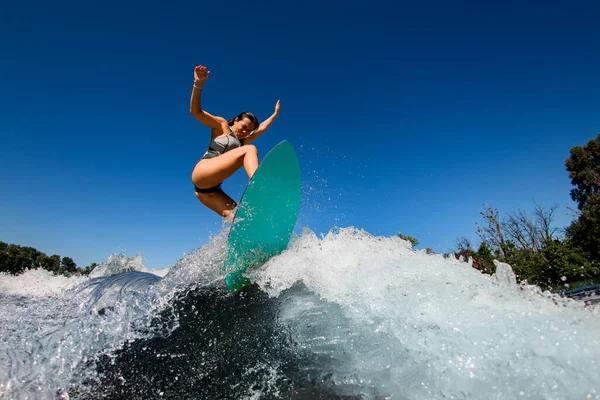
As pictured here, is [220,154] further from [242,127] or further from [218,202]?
[242,127]

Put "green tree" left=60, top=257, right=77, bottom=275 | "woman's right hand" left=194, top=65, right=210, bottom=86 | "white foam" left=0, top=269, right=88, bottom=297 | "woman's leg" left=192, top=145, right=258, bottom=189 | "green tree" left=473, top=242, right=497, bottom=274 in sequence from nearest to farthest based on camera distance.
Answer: "woman's leg" left=192, top=145, right=258, bottom=189 → "woman's right hand" left=194, top=65, right=210, bottom=86 → "white foam" left=0, top=269, right=88, bottom=297 → "green tree" left=473, top=242, right=497, bottom=274 → "green tree" left=60, top=257, right=77, bottom=275

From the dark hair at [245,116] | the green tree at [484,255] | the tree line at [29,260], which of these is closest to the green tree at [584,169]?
the green tree at [484,255]

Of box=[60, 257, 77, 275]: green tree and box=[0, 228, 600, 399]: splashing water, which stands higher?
box=[60, 257, 77, 275]: green tree

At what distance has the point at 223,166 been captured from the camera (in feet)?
11.1

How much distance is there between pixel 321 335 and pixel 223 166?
2.12 metres

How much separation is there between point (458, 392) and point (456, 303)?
1.52 feet

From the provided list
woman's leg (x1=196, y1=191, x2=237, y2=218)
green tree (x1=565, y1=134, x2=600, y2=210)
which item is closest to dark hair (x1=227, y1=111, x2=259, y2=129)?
woman's leg (x1=196, y1=191, x2=237, y2=218)

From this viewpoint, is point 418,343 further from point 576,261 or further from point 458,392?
point 576,261

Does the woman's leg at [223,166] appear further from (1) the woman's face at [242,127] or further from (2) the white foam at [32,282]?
(2) the white foam at [32,282]

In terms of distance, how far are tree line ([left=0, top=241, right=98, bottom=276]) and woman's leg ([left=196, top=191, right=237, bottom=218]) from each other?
31522 millimetres

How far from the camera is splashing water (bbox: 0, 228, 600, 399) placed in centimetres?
140

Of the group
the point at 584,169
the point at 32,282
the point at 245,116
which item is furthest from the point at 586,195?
the point at 32,282

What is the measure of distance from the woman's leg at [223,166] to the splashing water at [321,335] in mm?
947

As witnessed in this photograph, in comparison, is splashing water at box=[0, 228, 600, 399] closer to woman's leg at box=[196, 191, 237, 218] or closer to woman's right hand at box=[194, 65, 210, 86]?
woman's leg at box=[196, 191, 237, 218]
